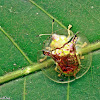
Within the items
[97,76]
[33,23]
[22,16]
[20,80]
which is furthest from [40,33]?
[97,76]

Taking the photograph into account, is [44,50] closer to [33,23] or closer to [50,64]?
[50,64]

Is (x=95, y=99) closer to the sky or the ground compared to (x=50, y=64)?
closer to the ground

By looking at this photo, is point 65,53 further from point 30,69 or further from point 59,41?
point 30,69

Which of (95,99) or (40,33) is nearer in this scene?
(95,99)

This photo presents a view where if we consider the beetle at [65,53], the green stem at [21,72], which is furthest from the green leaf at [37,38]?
the beetle at [65,53]

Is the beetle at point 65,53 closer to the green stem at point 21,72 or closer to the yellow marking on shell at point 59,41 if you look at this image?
the yellow marking on shell at point 59,41

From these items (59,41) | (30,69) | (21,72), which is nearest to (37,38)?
(59,41)

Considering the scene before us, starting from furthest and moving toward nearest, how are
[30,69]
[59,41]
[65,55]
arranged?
1. [30,69]
2. [59,41]
3. [65,55]

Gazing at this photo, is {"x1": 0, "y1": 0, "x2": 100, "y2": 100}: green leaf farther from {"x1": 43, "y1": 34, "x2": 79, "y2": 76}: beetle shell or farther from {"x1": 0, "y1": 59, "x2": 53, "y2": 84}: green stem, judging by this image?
{"x1": 43, "y1": 34, "x2": 79, "y2": 76}: beetle shell
